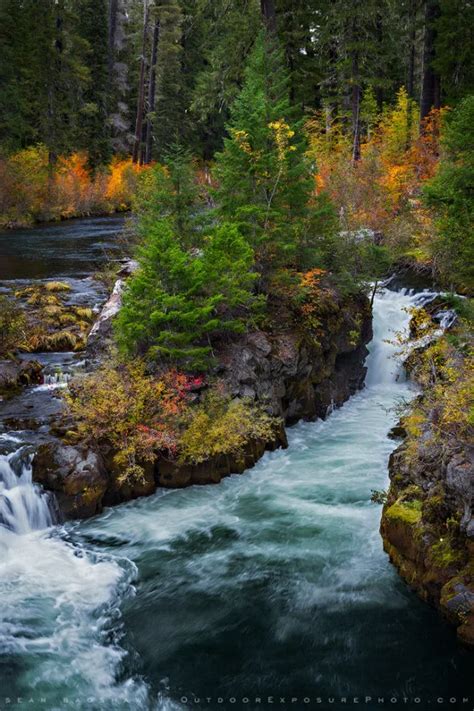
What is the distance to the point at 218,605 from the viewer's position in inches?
321

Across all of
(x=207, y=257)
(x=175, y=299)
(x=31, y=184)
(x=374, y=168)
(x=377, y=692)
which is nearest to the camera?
(x=377, y=692)

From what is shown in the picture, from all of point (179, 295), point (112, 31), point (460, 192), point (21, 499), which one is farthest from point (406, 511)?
point (112, 31)

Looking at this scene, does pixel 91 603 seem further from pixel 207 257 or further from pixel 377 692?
pixel 207 257

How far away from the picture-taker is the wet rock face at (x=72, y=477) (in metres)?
9.89

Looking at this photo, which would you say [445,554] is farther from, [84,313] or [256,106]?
[84,313]

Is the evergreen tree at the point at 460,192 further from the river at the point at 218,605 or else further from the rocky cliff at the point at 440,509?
the river at the point at 218,605

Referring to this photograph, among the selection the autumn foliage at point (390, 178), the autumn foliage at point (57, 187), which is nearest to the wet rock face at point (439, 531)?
the autumn foliage at point (390, 178)

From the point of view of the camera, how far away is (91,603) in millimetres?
8055

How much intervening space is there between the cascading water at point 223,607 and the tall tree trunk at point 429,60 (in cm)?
2026

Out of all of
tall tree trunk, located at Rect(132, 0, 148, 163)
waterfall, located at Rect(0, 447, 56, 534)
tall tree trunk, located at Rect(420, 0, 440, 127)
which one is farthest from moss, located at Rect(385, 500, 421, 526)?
tall tree trunk, located at Rect(132, 0, 148, 163)

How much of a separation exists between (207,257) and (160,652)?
7904 millimetres

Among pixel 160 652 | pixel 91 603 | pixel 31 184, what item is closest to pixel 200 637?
pixel 160 652

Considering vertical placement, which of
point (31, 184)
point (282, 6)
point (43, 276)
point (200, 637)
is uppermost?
point (282, 6)

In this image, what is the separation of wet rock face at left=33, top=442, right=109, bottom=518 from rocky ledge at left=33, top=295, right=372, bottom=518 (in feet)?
0.05
